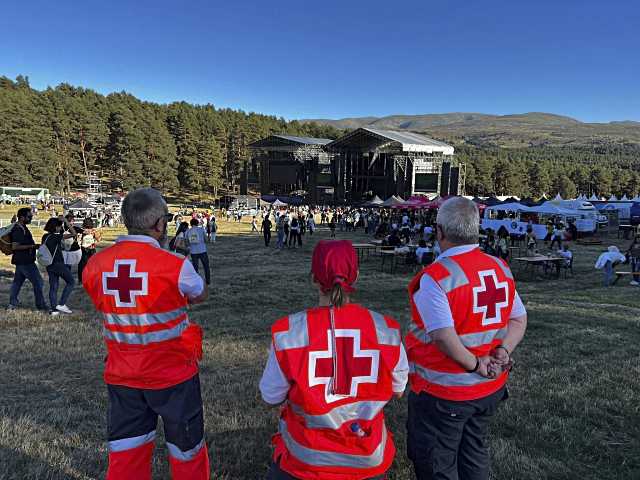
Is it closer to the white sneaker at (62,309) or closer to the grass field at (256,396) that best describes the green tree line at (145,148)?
the white sneaker at (62,309)

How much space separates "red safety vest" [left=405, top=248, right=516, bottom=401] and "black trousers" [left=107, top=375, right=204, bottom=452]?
1269 millimetres

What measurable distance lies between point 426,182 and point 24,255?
54416mm

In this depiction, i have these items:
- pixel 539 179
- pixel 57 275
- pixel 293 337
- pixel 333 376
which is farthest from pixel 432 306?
pixel 539 179

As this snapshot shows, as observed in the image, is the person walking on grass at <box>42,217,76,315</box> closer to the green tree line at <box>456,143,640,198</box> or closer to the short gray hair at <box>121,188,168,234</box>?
the short gray hair at <box>121,188,168,234</box>

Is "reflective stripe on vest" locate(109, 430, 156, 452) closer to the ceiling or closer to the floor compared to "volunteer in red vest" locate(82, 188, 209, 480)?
closer to the floor

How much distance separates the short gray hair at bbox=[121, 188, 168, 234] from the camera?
2.41 metres

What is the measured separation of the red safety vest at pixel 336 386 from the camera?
1.78 m

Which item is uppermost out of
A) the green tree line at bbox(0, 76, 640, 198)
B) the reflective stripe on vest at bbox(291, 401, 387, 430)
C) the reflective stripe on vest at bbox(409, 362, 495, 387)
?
the green tree line at bbox(0, 76, 640, 198)

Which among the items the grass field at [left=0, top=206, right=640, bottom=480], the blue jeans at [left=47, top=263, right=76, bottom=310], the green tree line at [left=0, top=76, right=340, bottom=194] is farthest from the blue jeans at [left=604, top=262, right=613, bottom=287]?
the green tree line at [left=0, top=76, right=340, bottom=194]

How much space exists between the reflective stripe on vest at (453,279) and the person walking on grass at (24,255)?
7.18 meters

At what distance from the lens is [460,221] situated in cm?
230

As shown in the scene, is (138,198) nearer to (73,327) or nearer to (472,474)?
(472,474)

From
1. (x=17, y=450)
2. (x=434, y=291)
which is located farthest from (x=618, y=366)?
(x=17, y=450)

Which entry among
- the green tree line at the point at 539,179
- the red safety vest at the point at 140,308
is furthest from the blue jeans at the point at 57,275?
the green tree line at the point at 539,179
